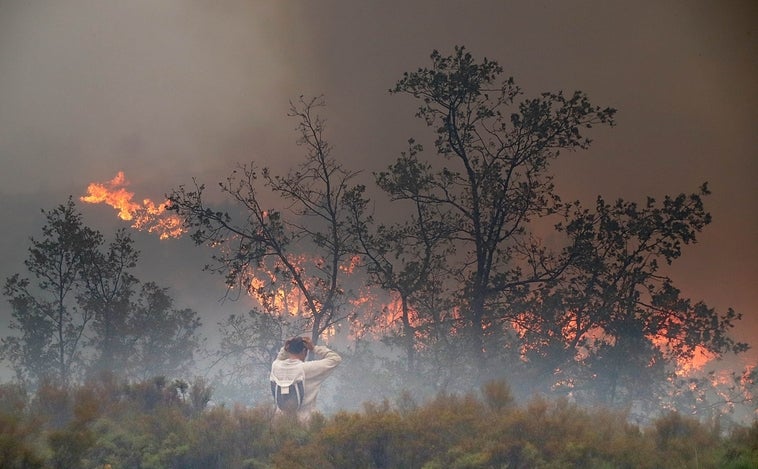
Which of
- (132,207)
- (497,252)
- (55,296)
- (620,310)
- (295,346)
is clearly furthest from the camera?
(132,207)

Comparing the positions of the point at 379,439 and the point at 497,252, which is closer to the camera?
the point at 379,439

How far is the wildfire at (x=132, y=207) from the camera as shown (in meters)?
35.2

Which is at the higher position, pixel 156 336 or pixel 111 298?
pixel 111 298

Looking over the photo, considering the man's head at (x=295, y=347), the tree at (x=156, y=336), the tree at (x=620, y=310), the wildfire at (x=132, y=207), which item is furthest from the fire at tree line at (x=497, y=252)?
the wildfire at (x=132, y=207)

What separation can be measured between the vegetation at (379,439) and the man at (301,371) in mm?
671

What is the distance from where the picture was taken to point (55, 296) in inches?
663

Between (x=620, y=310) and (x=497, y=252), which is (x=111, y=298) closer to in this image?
(x=497, y=252)

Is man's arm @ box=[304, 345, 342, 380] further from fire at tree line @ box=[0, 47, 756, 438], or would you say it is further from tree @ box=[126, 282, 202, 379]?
tree @ box=[126, 282, 202, 379]

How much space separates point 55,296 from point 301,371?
10.1 m

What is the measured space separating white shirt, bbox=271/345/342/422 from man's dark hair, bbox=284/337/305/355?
108 mm

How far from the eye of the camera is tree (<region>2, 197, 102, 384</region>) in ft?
51.9

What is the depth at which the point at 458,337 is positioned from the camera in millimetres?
13945

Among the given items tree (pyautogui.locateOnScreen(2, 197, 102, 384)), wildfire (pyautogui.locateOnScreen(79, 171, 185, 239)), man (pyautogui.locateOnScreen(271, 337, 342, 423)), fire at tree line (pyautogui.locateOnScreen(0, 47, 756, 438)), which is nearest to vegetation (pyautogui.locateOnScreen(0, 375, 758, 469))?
man (pyautogui.locateOnScreen(271, 337, 342, 423))

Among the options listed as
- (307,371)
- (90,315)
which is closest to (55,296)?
(90,315)
